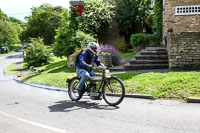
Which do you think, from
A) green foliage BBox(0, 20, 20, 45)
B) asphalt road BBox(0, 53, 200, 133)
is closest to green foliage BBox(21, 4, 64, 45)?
green foliage BBox(0, 20, 20, 45)

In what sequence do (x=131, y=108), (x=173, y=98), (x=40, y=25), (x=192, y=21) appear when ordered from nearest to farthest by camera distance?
(x=131, y=108)
(x=173, y=98)
(x=192, y=21)
(x=40, y=25)

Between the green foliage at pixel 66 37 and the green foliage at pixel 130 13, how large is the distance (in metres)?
8.78

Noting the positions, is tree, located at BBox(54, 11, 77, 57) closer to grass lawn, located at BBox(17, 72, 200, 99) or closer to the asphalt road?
grass lawn, located at BBox(17, 72, 200, 99)

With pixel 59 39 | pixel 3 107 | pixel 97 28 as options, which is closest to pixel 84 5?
pixel 97 28

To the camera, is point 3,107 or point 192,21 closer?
point 3,107

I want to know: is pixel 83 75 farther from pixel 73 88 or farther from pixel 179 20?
pixel 179 20

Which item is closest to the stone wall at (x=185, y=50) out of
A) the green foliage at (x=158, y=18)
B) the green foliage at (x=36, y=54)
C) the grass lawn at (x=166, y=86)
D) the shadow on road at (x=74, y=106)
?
the grass lawn at (x=166, y=86)

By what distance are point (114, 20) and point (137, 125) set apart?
25937 millimetres

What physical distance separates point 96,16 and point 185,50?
16.8 m

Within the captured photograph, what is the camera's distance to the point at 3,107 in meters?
7.64

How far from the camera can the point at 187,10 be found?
1652cm

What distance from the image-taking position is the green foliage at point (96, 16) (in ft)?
86.6

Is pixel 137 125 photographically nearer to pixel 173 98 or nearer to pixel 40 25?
pixel 173 98

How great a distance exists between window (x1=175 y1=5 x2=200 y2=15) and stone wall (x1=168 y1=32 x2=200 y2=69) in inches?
204
